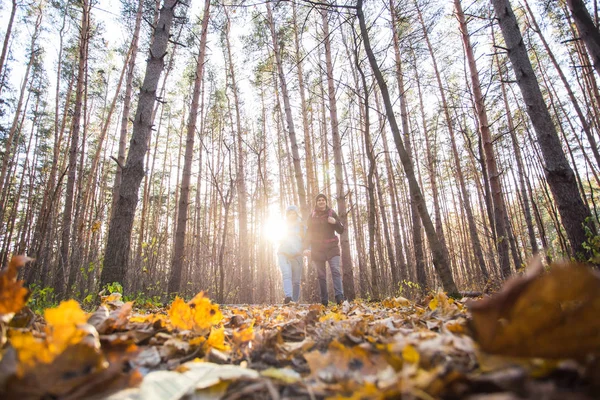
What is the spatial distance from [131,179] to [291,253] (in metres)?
2.98

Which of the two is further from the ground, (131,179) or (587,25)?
(587,25)

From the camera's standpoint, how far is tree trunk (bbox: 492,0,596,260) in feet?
9.25

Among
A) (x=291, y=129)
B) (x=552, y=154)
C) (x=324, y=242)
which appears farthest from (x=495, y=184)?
(x=291, y=129)

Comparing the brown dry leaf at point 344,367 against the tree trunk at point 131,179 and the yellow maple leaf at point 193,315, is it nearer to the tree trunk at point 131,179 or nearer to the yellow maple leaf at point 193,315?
the yellow maple leaf at point 193,315

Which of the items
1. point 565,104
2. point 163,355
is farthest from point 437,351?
point 565,104

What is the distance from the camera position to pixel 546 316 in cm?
43

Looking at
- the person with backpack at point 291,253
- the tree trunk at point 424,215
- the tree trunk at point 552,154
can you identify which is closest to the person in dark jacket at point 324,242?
the person with backpack at point 291,253

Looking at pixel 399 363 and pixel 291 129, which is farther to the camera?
pixel 291 129

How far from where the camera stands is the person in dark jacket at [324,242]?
4680 mm

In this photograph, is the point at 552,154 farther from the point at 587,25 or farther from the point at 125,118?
the point at 125,118

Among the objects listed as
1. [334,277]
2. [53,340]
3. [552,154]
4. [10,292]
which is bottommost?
[53,340]

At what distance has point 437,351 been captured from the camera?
64 centimetres

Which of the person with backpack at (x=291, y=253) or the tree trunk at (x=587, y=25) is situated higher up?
the tree trunk at (x=587, y=25)

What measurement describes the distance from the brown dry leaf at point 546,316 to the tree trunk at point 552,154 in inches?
129
